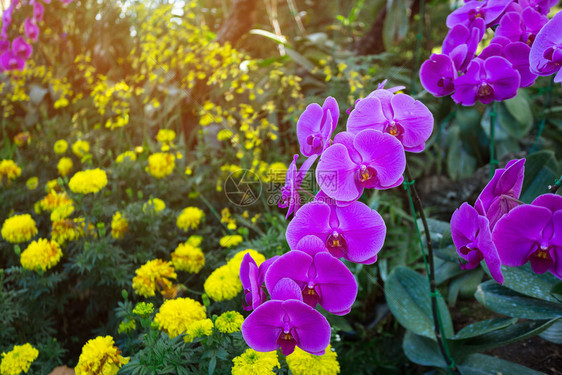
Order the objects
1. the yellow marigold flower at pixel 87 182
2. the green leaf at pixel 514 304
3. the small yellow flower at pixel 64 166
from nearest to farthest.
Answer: the green leaf at pixel 514 304 → the yellow marigold flower at pixel 87 182 → the small yellow flower at pixel 64 166

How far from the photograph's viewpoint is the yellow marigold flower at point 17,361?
32.8 inches

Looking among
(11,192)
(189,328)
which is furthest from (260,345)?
(11,192)

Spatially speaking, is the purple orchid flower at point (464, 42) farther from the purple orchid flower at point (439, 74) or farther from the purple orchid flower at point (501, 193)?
the purple orchid flower at point (501, 193)

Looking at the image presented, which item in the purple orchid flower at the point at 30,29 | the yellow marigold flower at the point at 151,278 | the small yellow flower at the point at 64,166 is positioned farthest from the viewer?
the purple orchid flower at the point at 30,29

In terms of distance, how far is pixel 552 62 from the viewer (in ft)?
2.03

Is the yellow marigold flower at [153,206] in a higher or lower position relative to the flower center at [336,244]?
lower

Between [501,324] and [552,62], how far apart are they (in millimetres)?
560

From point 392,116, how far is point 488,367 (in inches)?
27.4

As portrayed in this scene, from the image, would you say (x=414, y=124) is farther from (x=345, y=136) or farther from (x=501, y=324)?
(x=501, y=324)

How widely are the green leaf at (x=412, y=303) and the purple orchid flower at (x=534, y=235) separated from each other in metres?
0.52

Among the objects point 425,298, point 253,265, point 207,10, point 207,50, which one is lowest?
point 425,298

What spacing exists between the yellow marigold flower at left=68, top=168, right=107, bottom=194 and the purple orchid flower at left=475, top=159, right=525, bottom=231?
1007 mm

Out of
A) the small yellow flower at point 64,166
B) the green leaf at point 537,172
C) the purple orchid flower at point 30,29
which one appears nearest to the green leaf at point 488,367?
the green leaf at point 537,172

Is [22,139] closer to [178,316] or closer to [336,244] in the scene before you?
[178,316]
